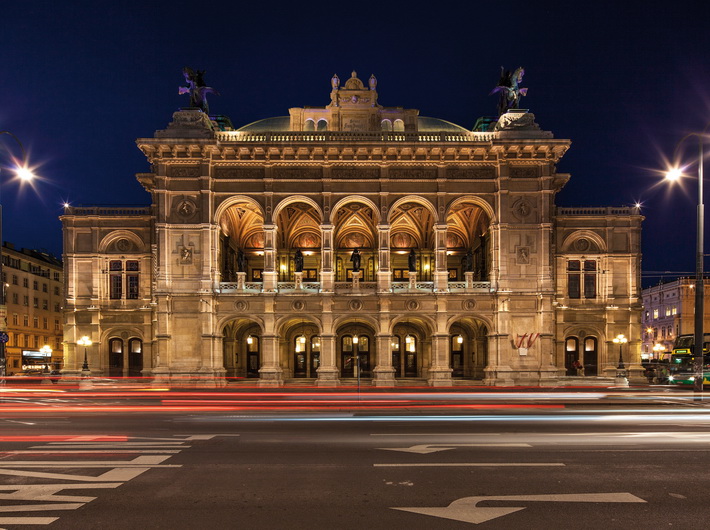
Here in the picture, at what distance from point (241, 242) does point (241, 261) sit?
176 inches

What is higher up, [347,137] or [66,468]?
[347,137]

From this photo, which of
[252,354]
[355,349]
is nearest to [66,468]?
[355,349]

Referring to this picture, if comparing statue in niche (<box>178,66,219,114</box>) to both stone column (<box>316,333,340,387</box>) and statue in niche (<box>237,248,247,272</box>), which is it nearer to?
statue in niche (<box>237,248,247,272</box>)

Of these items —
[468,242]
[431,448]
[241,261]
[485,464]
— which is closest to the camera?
[485,464]

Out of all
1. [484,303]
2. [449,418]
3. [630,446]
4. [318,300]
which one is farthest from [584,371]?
[630,446]

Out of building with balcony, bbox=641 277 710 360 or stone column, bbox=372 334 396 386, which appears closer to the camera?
stone column, bbox=372 334 396 386

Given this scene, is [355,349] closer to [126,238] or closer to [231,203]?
[231,203]

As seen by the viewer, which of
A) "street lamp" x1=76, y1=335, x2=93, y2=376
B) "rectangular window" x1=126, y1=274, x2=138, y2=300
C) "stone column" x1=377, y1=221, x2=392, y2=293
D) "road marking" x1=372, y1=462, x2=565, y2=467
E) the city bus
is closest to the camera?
"road marking" x1=372, y1=462, x2=565, y2=467

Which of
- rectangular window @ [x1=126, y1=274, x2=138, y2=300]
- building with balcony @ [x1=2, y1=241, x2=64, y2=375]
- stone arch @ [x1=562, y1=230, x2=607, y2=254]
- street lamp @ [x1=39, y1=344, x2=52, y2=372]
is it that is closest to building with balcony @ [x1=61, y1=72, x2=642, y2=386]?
stone arch @ [x1=562, y1=230, x2=607, y2=254]

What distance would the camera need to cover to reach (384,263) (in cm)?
3931

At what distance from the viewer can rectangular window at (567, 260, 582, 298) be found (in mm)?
42844

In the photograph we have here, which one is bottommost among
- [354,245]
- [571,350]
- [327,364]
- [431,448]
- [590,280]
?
[327,364]

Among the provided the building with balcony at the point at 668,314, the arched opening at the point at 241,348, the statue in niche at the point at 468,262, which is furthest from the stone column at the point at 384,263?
the building with balcony at the point at 668,314

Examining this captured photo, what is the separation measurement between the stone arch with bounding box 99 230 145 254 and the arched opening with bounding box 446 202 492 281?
21887 millimetres
